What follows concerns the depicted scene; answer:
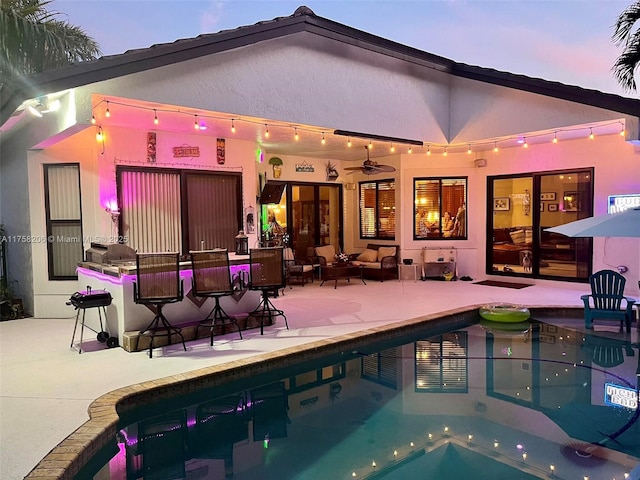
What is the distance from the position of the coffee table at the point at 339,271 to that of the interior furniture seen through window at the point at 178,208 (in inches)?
106

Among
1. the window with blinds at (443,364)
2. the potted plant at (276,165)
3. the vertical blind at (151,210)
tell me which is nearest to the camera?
the window with blinds at (443,364)

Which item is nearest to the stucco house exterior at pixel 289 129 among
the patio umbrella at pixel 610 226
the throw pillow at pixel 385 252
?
the throw pillow at pixel 385 252

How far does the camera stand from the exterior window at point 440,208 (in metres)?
12.4

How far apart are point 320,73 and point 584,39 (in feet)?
57.8

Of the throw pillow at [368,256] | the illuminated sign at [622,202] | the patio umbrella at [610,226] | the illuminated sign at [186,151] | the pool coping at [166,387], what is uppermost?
the illuminated sign at [186,151]

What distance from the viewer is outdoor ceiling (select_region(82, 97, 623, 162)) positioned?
23.3ft

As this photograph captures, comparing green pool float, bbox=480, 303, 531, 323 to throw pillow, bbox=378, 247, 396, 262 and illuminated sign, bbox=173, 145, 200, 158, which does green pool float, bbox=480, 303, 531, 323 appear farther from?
illuminated sign, bbox=173, 145, 200, 158

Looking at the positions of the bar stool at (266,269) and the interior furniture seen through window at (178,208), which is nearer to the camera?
the bar stool at (266,269)

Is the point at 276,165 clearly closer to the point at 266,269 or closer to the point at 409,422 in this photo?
the point at 266,269

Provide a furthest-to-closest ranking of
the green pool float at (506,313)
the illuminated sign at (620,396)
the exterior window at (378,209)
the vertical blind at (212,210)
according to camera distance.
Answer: the exterior window at (378,209), the vertical blind at (212,210), the green pool float at (506,313), the illuminated sign at (620,396)

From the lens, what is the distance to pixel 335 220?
14.1 metres

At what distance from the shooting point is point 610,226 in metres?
5.99

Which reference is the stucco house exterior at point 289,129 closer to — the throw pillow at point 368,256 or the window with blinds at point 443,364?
the throw pillow at point 368,256

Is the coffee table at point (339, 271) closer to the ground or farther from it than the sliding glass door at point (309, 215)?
closer to the ground
